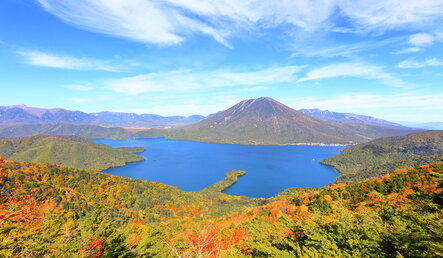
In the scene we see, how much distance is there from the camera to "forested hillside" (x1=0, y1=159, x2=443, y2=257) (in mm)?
14086

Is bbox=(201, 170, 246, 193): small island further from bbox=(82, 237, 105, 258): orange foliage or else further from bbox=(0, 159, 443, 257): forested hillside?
bbox=(82, 237, 105, 258): orange foliage

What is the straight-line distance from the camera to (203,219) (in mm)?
72812

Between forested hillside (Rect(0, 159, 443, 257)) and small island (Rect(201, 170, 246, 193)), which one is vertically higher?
forested hillside (Rect(0, 159, 443, 257))

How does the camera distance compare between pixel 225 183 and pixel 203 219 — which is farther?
pixel 225 183

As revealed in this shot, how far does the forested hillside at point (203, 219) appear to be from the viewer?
14.1 metres

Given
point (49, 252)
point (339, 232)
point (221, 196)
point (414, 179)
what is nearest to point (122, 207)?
point (221, 196)

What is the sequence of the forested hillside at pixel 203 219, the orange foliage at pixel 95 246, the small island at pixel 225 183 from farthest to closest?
the small island at pixel 225 183
the orange foliage at pixel 95 246
the forested hillside at pixel 203 219

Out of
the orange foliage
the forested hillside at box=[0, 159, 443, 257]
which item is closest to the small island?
the forested hillside at box=[0, 159, 443, 257]

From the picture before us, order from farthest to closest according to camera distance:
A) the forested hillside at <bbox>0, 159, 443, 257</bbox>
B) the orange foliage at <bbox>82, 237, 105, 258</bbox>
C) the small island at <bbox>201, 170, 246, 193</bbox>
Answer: the small island at <bbox>201, 170, 246, 193</bbox>, the orange foliage at <bbox>82, 237, 105, 258</bbox>, the forested hillside at <bbox>0, 159, 443, 257</bbox>

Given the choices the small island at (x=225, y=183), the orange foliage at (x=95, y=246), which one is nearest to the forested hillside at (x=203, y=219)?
the orange foliage at (x=95, y=246)

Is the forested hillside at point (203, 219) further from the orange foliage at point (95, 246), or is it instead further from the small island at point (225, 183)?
the small island at point (225, 183)

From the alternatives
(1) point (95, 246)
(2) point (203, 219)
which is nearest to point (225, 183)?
(2) point (203, 219)

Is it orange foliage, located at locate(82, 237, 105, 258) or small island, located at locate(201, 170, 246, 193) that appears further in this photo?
small island, located at locate(201, 170, 246, 193)

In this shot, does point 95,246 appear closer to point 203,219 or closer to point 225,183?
point 203,219
